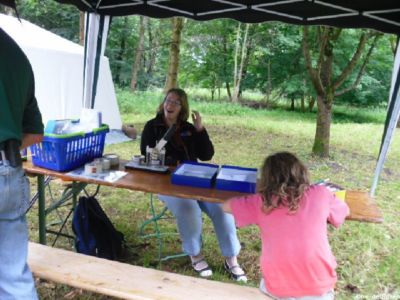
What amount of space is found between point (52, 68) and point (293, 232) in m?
6.00

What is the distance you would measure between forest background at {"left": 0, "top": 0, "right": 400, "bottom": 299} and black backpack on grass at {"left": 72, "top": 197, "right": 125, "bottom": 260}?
279mm

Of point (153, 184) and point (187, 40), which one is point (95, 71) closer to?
point (153, 184)

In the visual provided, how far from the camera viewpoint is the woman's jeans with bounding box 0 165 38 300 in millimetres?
1381

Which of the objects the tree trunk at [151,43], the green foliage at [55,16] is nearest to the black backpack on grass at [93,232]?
the green foliage at [55,16]

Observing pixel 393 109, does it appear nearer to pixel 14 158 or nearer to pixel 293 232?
pixel 293 232

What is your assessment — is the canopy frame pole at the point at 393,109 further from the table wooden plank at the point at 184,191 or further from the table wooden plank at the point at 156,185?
the table wooden plank at the point at 156,185

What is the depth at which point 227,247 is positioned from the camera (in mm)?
2576

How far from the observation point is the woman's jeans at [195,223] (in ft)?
8.27

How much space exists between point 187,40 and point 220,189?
1760cm

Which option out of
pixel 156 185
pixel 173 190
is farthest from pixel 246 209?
pixel 156 185

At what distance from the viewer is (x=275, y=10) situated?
3330 mm

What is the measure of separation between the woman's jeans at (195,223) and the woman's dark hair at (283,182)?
36.9 inches

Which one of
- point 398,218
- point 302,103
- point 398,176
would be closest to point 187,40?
point 302,103

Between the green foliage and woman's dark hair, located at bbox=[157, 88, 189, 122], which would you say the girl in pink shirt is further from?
the green foliage
